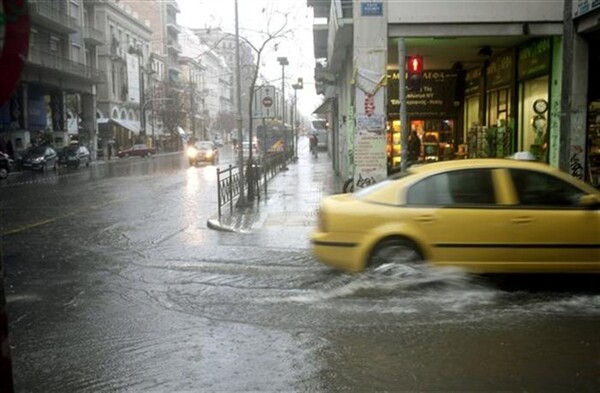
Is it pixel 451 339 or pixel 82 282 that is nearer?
pixel 451 339

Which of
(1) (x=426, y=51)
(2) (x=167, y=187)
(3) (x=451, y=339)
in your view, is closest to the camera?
(3) (x=451, y=339)

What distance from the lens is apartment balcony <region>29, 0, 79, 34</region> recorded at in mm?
44978

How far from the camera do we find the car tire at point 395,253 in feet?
25.0

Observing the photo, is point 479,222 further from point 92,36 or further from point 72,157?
point 92,36

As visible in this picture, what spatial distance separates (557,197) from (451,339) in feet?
8.83

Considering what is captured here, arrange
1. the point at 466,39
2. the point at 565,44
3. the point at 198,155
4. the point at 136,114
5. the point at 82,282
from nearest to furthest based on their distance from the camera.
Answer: the point at 82,282 < the point at 565,44 < the point at 466,39 < the point at 198,155 < the point at 136,114

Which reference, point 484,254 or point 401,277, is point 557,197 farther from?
point 401,277

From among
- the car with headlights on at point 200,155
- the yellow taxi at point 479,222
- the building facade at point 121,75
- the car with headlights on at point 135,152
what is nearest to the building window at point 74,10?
the building facade at point 121,75

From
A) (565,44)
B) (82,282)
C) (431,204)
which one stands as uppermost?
(565,44)

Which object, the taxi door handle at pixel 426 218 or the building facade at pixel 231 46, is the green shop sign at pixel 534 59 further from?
the taxi door handle at pixel 426 218

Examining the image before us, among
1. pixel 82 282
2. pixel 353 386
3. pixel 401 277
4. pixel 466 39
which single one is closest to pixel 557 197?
pixel 401 277

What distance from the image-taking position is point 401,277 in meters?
7.66

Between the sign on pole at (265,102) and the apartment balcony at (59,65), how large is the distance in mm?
26843

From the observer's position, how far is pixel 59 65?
48.1m
